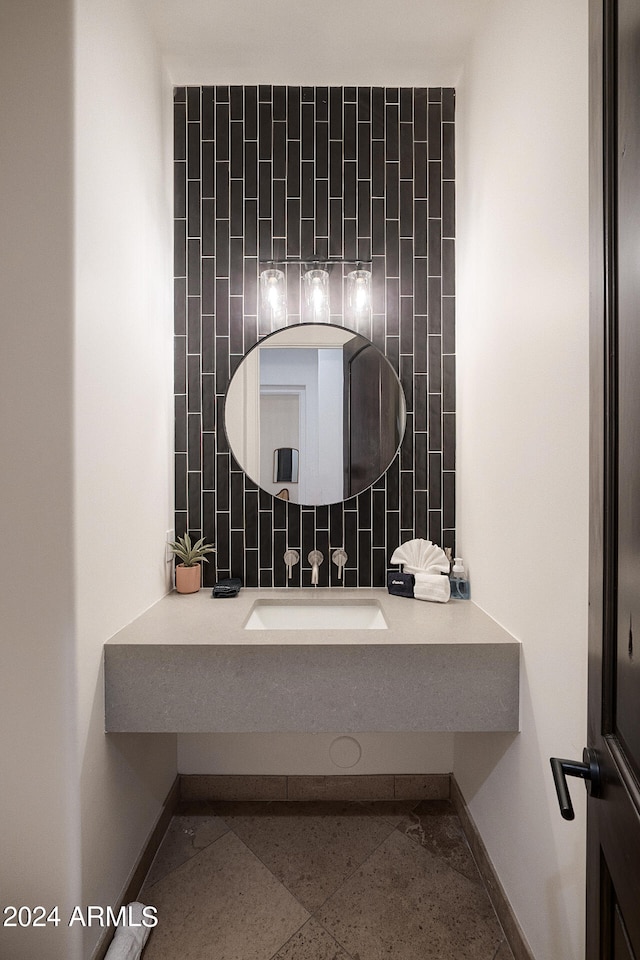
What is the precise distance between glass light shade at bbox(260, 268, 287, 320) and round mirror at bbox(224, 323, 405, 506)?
0.27 ft

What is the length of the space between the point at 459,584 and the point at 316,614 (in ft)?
1.74

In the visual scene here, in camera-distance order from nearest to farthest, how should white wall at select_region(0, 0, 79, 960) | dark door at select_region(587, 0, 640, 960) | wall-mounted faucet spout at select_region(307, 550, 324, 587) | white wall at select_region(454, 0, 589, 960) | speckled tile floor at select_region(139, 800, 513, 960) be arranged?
dark door at select_region(587, 0, 640, 960) → white wall at select_region(454, 0, 589, 960) → white wall at select_region(0, 0, 79, 960) → speckled tile floor at select_region(139, 800, 513, 960) → wall-mounted faucet spout at select_region(307, 550, 324, 587)

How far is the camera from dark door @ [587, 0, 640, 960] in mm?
623

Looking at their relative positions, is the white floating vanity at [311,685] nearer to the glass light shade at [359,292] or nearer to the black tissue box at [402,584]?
the black tissue box at [402,584]

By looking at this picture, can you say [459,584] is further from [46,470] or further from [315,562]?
[46,470]

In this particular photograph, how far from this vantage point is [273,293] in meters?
2.14

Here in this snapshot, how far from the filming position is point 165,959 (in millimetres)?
1481

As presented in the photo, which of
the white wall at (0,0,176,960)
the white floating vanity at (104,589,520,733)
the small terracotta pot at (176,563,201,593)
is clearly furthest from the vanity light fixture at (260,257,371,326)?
the white floating vanity at (104,589,520,733)

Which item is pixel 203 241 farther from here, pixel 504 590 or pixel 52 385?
pixel 504 590

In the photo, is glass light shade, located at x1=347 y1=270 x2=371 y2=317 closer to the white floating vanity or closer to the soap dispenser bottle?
the soap dispenser bottle

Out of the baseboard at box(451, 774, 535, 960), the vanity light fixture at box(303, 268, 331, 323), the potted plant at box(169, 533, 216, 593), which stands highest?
the vanity light fixture at box(303, 268, 331, 323)

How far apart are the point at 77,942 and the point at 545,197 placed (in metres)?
2.08

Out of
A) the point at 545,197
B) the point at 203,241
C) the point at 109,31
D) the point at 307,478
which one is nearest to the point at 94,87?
the point at 109,31

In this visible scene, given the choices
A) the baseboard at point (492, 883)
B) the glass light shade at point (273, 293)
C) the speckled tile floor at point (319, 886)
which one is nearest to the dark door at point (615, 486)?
the baseboard at point (492, 883)
